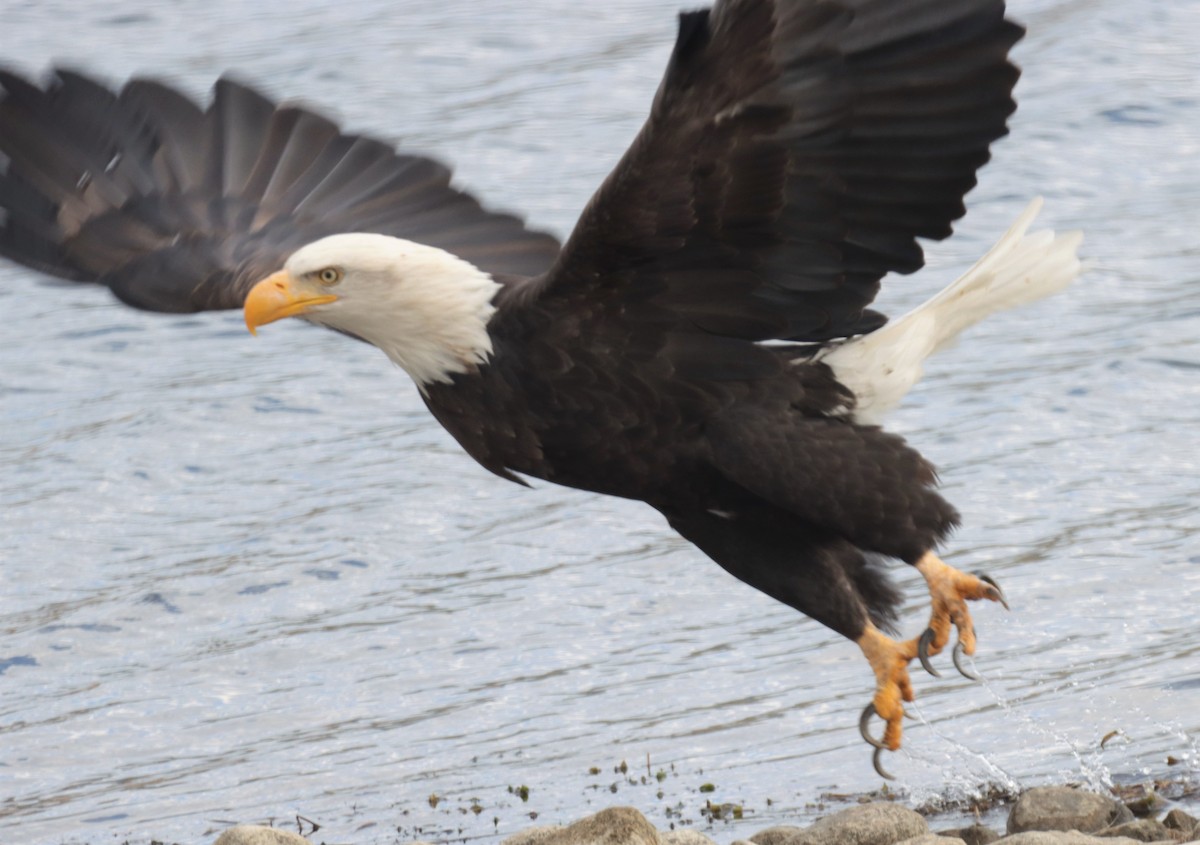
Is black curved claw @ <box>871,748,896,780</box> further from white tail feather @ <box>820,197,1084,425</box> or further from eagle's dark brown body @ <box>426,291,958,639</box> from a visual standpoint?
white tail feather @ <box>820,197,1084,425</box>

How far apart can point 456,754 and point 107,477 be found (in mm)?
2971

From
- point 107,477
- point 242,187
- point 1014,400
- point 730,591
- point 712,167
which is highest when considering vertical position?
point 712,167

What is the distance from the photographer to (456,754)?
6.07 metres

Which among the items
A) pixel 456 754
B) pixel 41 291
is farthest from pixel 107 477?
Answer: pixel 456 754

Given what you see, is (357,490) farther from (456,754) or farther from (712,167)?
(712,167)

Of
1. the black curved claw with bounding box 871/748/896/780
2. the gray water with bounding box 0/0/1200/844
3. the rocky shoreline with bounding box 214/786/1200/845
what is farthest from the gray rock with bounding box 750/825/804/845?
the gray water with bounding box 0/0/1200/844

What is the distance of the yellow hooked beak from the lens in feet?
16.0

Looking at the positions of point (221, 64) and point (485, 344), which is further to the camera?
point (221, 64)

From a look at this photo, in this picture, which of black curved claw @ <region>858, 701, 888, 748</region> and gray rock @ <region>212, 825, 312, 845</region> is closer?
gray rock @ <region>212, 825, 312, 845</region>

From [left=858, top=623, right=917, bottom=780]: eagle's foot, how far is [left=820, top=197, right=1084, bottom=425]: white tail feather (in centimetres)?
52

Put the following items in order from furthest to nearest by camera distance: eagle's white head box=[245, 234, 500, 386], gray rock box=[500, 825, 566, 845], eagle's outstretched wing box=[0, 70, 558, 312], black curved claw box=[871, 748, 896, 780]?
eagle's outstretched wing box=[0, 70, 558, 312], black curved claw box=[871, 748, 896, 780], eagle's white head box=[245, 234, 500, 386], gray rock box=[500, 825, 566, 845]

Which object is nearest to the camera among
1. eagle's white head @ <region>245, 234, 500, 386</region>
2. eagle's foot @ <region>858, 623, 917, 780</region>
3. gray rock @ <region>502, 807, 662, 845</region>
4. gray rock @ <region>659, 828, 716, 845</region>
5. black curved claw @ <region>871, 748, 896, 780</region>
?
gray rock @ <region>502, 807, 662, 845</region>

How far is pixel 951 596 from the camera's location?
16.0 feet

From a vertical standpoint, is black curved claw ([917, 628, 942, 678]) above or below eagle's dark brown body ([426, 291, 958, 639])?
below
